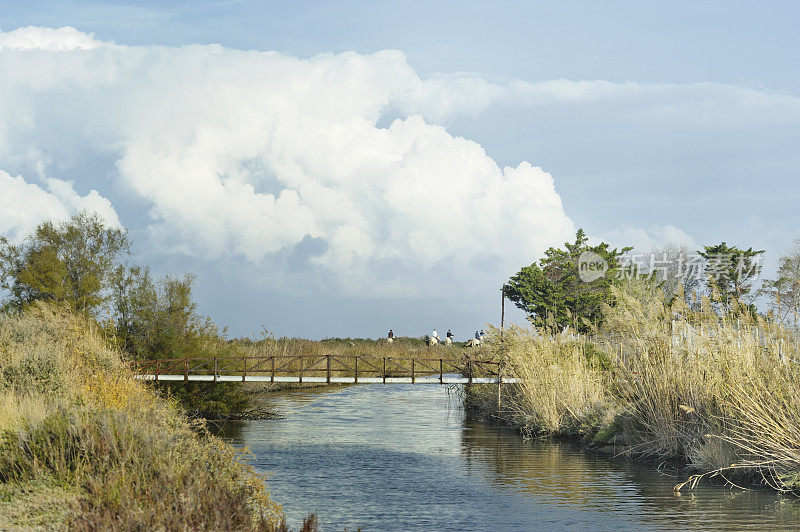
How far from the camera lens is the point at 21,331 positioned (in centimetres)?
2491

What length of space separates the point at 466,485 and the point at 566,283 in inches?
1997

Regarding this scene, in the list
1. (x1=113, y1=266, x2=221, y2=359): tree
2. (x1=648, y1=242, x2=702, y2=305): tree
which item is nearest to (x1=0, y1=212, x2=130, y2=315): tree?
(x1=113, y1=266, x2=221, y2=359): tree

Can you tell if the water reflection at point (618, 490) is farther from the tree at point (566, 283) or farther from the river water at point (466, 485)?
the tree at point (566, 283)

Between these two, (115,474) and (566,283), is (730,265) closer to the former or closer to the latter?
(566,283)

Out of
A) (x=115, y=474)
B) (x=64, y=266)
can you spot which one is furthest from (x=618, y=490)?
(x=64, y=266)

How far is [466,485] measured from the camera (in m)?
17.9

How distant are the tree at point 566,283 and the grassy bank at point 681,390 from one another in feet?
118

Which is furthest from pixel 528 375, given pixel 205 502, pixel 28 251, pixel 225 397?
pixel 28 251

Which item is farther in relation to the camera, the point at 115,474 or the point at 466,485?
the point at 466,485

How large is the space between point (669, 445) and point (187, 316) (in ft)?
76.9

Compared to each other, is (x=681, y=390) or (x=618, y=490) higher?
(x=681, y=390)

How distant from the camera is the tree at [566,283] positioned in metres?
64.2

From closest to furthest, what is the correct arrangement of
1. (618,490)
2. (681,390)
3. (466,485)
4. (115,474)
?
(115,474) → (618,490) → (466,485) → (681,390)

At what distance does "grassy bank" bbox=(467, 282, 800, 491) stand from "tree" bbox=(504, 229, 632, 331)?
1416 inches
